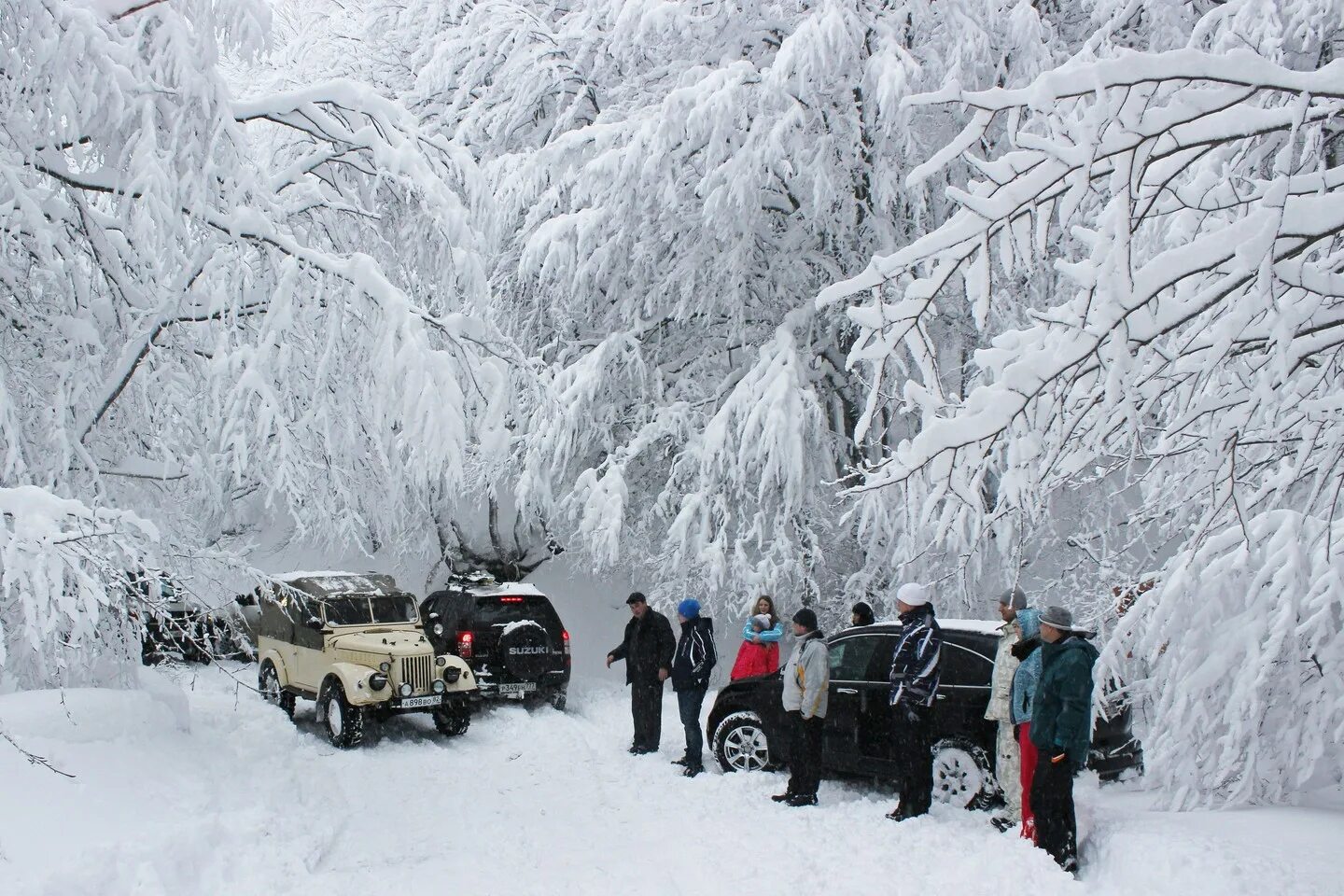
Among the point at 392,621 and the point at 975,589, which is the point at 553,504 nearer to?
the point at 392,621

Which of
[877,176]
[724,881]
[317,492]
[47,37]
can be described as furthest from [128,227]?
[877,176]

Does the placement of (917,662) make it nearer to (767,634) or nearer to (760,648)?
(767,634)

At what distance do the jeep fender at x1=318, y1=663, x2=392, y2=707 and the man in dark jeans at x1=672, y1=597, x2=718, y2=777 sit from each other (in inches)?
128

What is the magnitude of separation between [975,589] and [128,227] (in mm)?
9698

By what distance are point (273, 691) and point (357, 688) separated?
300cm

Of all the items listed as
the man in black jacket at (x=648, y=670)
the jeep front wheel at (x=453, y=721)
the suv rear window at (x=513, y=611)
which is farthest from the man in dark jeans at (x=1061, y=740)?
the suv rear window at (x=513, y=611)

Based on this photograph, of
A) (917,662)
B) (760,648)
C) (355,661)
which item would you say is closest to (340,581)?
(355,661)

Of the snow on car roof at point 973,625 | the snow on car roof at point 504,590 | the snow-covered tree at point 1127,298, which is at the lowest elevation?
the snow on car roof at point 504,590

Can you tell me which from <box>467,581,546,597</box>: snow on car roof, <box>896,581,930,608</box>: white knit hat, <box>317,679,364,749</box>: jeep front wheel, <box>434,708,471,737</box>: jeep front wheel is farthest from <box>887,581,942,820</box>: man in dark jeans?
<box>467,581,546,597</box>: snow on car roof

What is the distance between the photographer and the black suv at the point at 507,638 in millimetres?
12914

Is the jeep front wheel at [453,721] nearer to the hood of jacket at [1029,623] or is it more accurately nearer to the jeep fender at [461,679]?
the jeep fender at [461,679]

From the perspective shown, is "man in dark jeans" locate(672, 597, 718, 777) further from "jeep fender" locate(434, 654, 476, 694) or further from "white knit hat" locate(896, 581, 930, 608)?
→ "white knit hat" locate(896, 581, 930, 608)

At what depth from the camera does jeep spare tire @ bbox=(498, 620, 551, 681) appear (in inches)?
510

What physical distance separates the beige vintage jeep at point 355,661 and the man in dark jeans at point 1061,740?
23.3 feet
